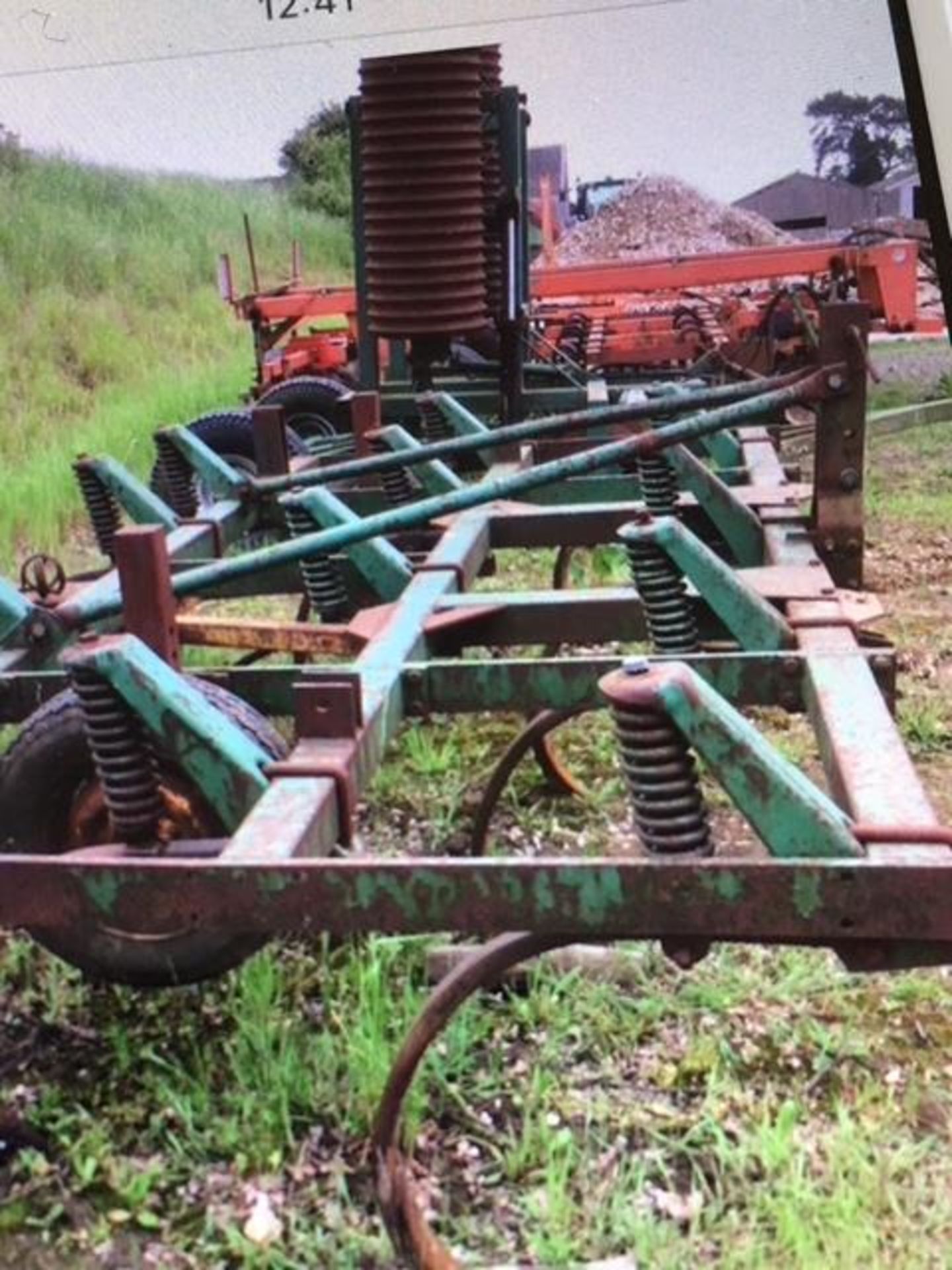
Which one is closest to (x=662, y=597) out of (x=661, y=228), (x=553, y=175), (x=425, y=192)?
(x=425, y=192)

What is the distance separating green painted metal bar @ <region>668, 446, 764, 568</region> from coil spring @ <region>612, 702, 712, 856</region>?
101 centimetres

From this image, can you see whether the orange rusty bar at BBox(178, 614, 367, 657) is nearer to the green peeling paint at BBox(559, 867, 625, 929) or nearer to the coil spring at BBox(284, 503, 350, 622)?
the coil spring at BBox(284, 503, 350, 622)

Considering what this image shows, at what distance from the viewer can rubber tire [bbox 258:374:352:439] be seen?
13.9ft

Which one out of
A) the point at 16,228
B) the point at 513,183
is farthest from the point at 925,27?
the point at 513,183

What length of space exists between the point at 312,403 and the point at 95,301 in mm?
1697

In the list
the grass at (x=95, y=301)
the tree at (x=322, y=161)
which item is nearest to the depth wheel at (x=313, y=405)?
the grass at (x=95, y=301)

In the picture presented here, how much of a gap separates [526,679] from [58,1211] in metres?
0.66

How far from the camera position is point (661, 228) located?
3996 mm

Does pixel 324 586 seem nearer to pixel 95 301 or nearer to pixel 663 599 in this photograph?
pixel 663 599

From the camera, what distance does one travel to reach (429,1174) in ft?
4.89

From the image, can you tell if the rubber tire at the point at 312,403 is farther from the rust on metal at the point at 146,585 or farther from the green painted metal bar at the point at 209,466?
the rust on metal at the point at 146,585

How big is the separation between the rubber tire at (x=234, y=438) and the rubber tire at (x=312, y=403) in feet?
1.69

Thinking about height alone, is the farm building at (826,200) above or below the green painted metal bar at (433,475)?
above

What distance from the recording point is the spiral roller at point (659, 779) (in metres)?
1.16
